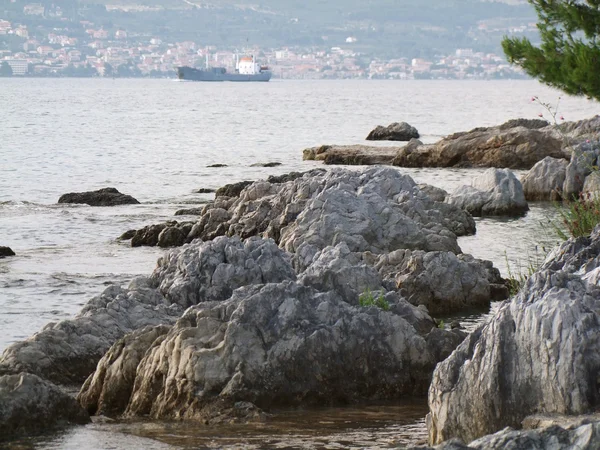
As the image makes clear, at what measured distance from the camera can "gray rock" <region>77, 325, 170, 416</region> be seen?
8867mm

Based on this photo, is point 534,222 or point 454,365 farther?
point 534,222

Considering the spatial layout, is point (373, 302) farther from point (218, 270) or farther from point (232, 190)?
point (232, 190)

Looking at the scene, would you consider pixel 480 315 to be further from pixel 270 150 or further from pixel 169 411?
pixel 270 150

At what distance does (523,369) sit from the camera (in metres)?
6.72

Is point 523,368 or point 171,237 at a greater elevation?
point 523,368

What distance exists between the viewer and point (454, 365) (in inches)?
277

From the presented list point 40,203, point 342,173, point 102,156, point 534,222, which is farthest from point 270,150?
point 342,173

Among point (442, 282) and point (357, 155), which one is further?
→ point (357, 155)

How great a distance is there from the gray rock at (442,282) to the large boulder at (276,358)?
3959mm

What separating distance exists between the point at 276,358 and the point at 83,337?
2.25 metres

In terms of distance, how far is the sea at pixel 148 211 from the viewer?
7.96 metres

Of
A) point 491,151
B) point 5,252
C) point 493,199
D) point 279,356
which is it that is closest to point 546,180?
point 493,199

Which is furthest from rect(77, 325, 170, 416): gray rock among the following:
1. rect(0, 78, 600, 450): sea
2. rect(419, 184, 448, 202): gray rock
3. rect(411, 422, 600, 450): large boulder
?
rect(419, 184, 448, 202): gray rock

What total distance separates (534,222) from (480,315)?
9.83m
